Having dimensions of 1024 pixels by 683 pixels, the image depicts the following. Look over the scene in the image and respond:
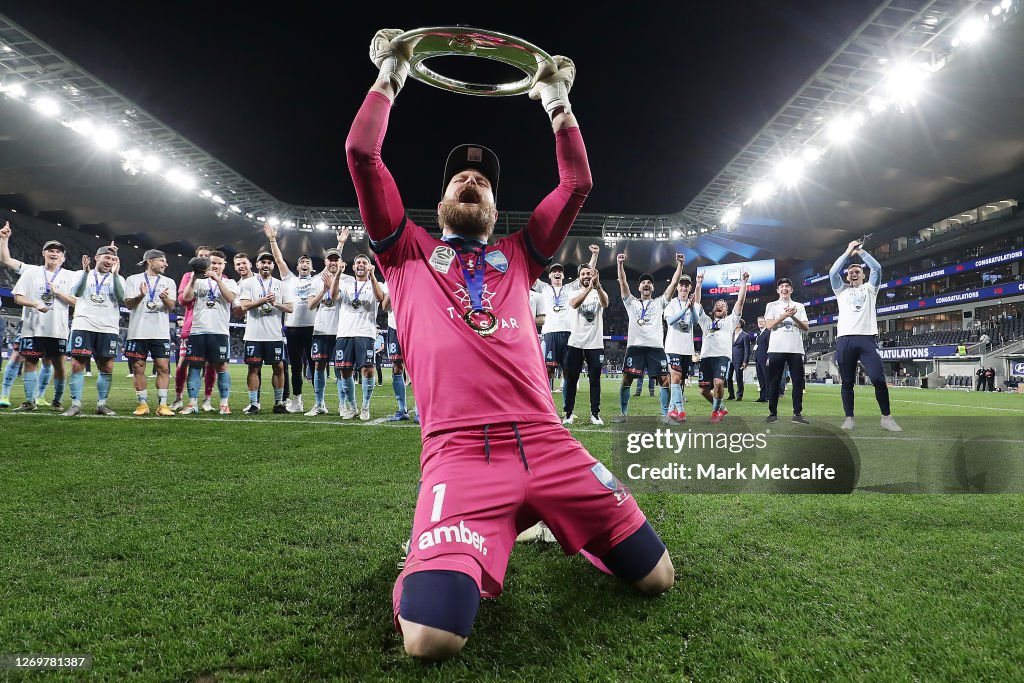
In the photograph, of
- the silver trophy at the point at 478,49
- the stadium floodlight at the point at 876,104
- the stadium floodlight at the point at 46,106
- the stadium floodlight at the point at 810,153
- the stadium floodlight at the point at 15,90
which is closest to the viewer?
the silver trophy at the point at 478,49

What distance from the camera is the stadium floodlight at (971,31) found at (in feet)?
66.0

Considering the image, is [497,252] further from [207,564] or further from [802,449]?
[802,449]

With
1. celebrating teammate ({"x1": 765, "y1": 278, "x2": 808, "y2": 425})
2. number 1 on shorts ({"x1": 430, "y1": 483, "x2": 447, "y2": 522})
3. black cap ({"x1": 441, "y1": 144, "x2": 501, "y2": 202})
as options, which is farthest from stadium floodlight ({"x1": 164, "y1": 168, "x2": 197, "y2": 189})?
number 1 on shorts ({"x1": 430, "y1": 483, "x2": 447, "y2": 522})

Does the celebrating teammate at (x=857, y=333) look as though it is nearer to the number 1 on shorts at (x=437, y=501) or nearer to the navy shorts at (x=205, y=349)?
the number 1 on shorts at (x=437, y=501)

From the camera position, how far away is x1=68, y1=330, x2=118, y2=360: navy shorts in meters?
7.24

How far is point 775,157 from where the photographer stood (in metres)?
31.8

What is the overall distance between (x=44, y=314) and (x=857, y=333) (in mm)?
11683

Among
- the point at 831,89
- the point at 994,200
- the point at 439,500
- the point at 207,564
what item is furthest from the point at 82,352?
the point at 994,200

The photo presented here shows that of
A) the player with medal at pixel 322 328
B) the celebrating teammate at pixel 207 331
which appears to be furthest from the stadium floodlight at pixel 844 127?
the celebrating teammate at pixel 207 331

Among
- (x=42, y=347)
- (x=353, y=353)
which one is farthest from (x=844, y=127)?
(x=42, y=347)

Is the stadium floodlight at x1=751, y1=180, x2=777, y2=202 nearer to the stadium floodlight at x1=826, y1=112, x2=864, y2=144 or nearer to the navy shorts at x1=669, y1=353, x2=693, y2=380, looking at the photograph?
the stadium floodlight at x1=826, y1=112, x2=864, y2=144

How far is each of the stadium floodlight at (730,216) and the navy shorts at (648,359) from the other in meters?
35.0

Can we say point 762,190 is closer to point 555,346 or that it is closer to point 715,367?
point 715,367

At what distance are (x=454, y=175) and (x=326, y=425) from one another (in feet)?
17.0
